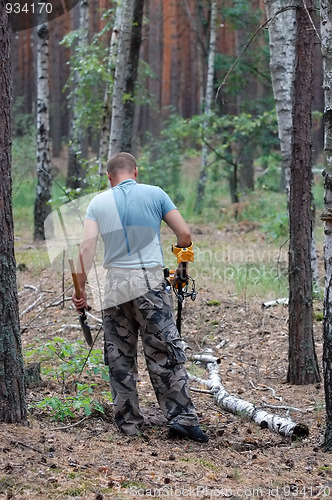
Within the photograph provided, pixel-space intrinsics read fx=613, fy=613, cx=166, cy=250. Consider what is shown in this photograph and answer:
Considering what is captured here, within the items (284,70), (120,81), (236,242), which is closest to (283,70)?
(284,70)

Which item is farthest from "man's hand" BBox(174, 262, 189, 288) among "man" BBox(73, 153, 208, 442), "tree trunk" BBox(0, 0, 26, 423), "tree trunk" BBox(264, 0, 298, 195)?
"tree trunk" BBox(264, 0, 298, 195)

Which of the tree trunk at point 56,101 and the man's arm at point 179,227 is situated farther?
the tree trunk at point 56,101

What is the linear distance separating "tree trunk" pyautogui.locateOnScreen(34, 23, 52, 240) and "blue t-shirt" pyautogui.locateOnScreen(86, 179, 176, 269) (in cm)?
845

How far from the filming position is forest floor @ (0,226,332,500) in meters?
3.50

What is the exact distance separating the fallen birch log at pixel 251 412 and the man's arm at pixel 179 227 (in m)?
1.68

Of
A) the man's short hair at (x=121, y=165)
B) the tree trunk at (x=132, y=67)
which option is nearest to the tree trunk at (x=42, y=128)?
the tree trunk at (x=132, y=67)

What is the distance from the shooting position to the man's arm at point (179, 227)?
4789mm

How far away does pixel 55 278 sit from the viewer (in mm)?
10875

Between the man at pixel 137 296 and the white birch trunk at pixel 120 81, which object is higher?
the white birch trunk at pixel 120 81

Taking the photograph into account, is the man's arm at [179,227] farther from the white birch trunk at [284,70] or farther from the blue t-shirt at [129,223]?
the white birch trunk at [284,70]

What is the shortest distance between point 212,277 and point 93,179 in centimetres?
279

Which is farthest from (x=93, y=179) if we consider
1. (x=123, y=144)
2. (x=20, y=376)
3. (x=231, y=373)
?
(x=20, y=376)

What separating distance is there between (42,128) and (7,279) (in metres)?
10.1

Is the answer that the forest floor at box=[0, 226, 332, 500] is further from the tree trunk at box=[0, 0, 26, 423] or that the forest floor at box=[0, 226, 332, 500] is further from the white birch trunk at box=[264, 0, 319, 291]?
the white birch trunk at box=[264, 0, 319, 291]
